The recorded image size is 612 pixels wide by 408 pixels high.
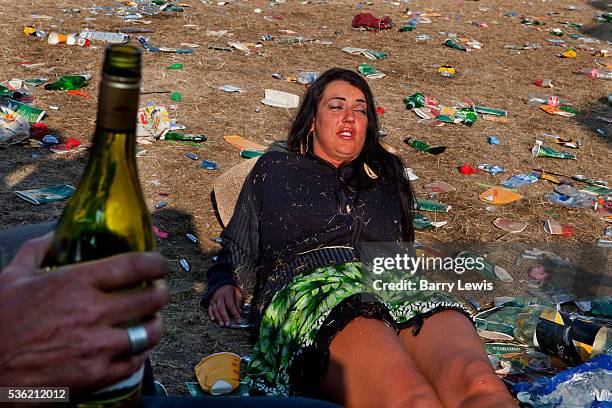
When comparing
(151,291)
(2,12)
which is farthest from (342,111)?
(2,12)

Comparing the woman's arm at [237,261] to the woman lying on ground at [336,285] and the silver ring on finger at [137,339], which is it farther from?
the silver ring on finger at [137,339]

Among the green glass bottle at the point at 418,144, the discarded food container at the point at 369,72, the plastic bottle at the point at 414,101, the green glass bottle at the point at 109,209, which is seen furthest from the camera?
the discarded food container at the point at 369,72

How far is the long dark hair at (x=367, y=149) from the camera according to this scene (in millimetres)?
3762

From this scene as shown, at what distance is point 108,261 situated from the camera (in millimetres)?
1061

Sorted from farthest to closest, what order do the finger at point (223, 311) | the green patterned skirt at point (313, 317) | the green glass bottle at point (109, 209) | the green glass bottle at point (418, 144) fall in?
1. the green glass bottle at point (418, 144)
2. the finger at point (223, 311)
3. the green patterned skirt at point (313, 317)
4. the green glass bottle at point (109, 209)

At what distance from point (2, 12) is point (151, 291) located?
938 centimetres

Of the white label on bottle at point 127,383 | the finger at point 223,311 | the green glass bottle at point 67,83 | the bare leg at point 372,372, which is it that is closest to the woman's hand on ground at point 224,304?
the finger at point 223,311

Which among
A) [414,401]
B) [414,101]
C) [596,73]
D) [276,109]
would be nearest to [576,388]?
[414,401]

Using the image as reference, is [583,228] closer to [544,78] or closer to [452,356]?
[452,356]

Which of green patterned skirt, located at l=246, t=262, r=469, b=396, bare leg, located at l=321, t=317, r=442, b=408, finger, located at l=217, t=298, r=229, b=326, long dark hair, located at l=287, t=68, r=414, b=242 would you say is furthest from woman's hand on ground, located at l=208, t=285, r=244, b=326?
bare leg, located at l=321, t=317, r=442, b=408

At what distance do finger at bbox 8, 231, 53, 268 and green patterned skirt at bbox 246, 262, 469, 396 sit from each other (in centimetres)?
179

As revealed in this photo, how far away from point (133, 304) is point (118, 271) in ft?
0.18

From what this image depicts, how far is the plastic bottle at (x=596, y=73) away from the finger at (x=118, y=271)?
9.12 meters

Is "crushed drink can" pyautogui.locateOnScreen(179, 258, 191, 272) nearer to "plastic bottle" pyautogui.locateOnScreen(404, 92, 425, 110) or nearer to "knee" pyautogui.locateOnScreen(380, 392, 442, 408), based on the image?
"knee" pyautogui.locateOnScreen(380, 392, 442, 408)
